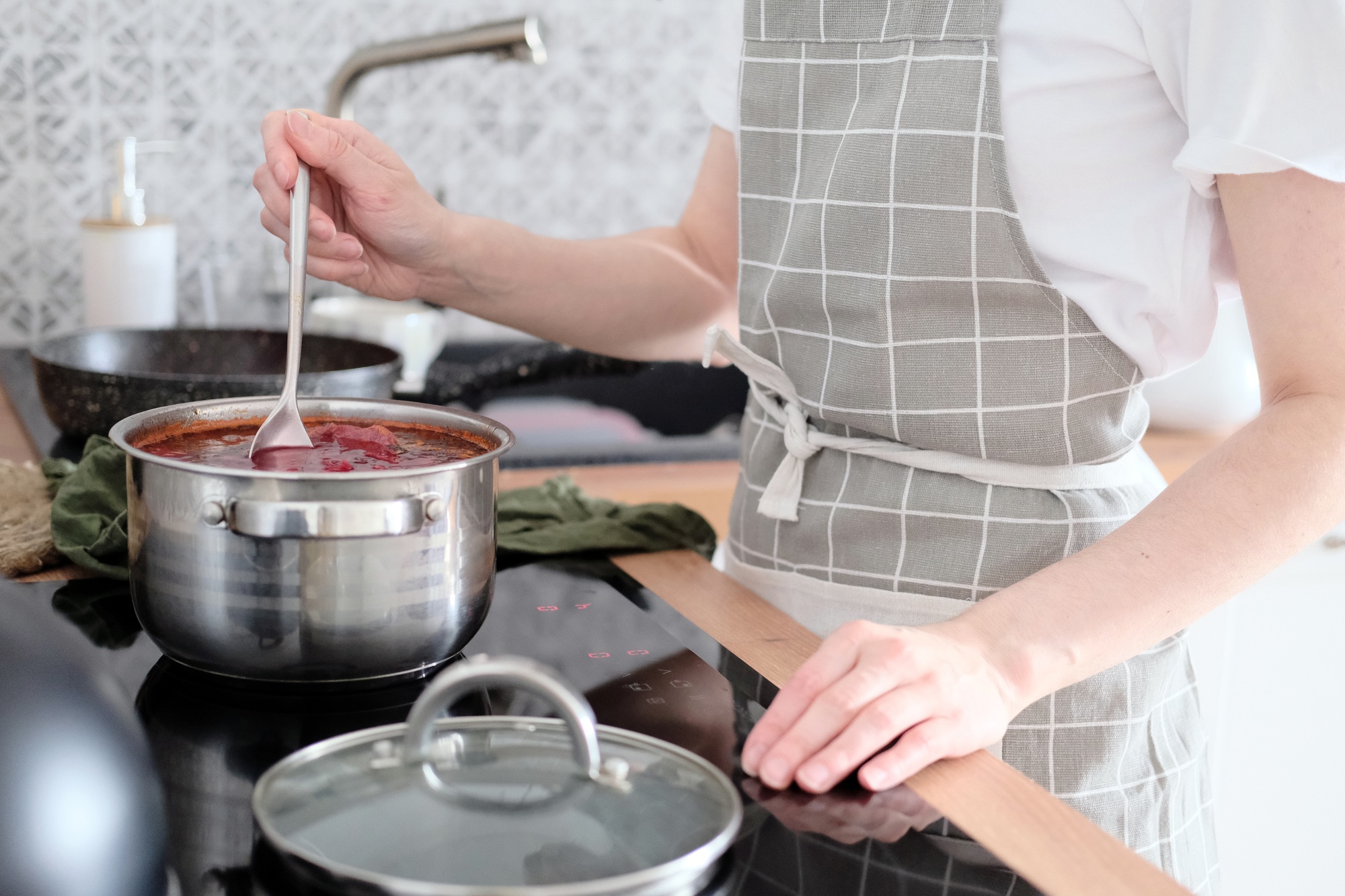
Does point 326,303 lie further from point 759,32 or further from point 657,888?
point 657,888

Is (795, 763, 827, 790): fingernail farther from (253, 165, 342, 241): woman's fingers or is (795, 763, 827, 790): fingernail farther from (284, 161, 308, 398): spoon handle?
(253, 165, 342, 241): woman's fingers

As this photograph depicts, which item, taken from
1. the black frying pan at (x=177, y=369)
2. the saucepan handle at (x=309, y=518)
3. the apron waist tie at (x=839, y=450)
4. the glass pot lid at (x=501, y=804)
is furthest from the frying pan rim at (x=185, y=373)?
the glass pot lid at (x=501, y=804)

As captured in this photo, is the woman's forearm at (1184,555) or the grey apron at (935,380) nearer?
the woman's forearm at (1184,555)

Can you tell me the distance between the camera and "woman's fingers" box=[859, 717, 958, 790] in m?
0.57

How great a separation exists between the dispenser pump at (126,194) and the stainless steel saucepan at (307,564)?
42.3 inches

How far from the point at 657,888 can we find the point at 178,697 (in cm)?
31

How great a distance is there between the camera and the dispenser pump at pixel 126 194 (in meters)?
1.61

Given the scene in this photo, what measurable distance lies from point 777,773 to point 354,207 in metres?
0.54

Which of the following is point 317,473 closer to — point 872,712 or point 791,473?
point 872,712

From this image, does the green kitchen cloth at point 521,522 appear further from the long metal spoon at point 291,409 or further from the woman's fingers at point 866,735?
the woman's fingers at point 866,735

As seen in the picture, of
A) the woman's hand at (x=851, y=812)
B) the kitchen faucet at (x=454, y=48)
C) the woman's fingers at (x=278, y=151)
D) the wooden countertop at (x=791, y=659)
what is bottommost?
the wooden countertop at (x=791, y=659)

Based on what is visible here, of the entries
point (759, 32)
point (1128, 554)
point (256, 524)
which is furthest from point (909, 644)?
point (759, 32)

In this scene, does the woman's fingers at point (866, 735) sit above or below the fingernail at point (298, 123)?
below

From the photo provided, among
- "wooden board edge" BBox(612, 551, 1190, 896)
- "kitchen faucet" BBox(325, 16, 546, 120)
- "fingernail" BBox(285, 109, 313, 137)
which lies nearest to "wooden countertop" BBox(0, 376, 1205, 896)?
"wooden board edge" BBox(612, 551, 1190, 896)
